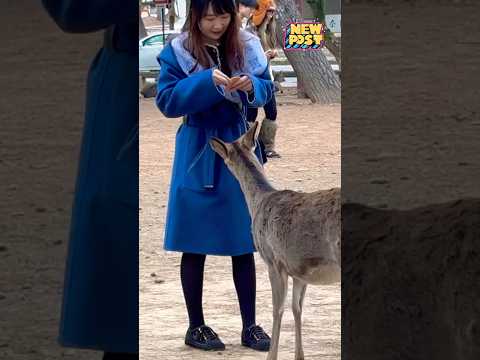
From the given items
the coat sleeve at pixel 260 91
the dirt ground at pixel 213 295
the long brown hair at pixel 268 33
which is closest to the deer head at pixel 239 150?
the coat sleeve at pixel 260 91

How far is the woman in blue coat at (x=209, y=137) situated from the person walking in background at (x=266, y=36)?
7cm

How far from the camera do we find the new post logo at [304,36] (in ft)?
14.3

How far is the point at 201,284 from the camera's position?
4723 millimetres

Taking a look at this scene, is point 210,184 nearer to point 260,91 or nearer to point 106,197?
point 260,91

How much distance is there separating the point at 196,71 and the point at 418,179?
1159 mm

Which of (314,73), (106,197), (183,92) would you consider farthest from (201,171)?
(106,197)

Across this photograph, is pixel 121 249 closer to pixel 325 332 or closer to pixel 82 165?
pixel 82 165

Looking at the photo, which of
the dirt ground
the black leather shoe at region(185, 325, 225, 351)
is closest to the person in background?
the dirt ground

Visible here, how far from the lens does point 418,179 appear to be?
12.5 ft

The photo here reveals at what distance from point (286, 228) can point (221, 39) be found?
2.35ft

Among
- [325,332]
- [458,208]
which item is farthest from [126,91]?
[325,332]

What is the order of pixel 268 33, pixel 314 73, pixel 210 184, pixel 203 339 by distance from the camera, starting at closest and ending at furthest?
1. pixel 203 339
2. pixel 210 184
3. pixel 268 33
4. pixel 314 73

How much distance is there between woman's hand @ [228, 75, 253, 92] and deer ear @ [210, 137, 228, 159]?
0.74ft

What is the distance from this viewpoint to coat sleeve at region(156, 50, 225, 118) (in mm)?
4629
